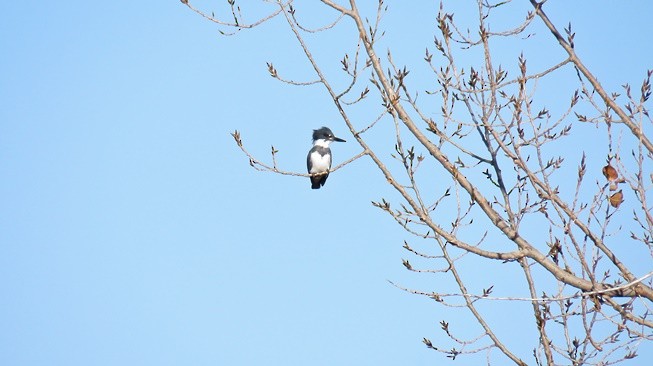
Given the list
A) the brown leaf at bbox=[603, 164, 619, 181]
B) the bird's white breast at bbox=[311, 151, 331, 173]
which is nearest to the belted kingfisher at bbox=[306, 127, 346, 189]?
the bird's white breast at bbox=[311, 151, 331, 173]

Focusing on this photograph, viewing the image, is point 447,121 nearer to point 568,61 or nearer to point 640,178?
point 568,61

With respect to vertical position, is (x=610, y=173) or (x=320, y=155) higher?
(x=320, y=155)

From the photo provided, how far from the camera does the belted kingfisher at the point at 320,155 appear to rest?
571 inches

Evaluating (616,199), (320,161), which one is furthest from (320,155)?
(616,199)

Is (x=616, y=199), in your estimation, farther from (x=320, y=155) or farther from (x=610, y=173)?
(x=320, y=155)

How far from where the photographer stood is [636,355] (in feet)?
17.3

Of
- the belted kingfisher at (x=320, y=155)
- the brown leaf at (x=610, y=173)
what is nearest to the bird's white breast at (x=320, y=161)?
the belted kingfisher at (x=320, y=155)

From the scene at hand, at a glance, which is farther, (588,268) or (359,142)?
(359,142)

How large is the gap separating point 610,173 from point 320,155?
988cm

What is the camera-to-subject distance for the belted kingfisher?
1450 centimetres

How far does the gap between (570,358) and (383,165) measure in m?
1.95

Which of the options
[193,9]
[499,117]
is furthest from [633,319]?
[193,9]

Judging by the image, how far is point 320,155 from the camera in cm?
1452

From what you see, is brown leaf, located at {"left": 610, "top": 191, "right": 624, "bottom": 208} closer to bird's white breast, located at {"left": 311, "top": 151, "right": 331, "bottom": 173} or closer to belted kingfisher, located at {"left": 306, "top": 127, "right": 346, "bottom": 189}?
belted kingfisher, located at {"left": 306, "top": 127, "right": 346, "bottom": 189}
